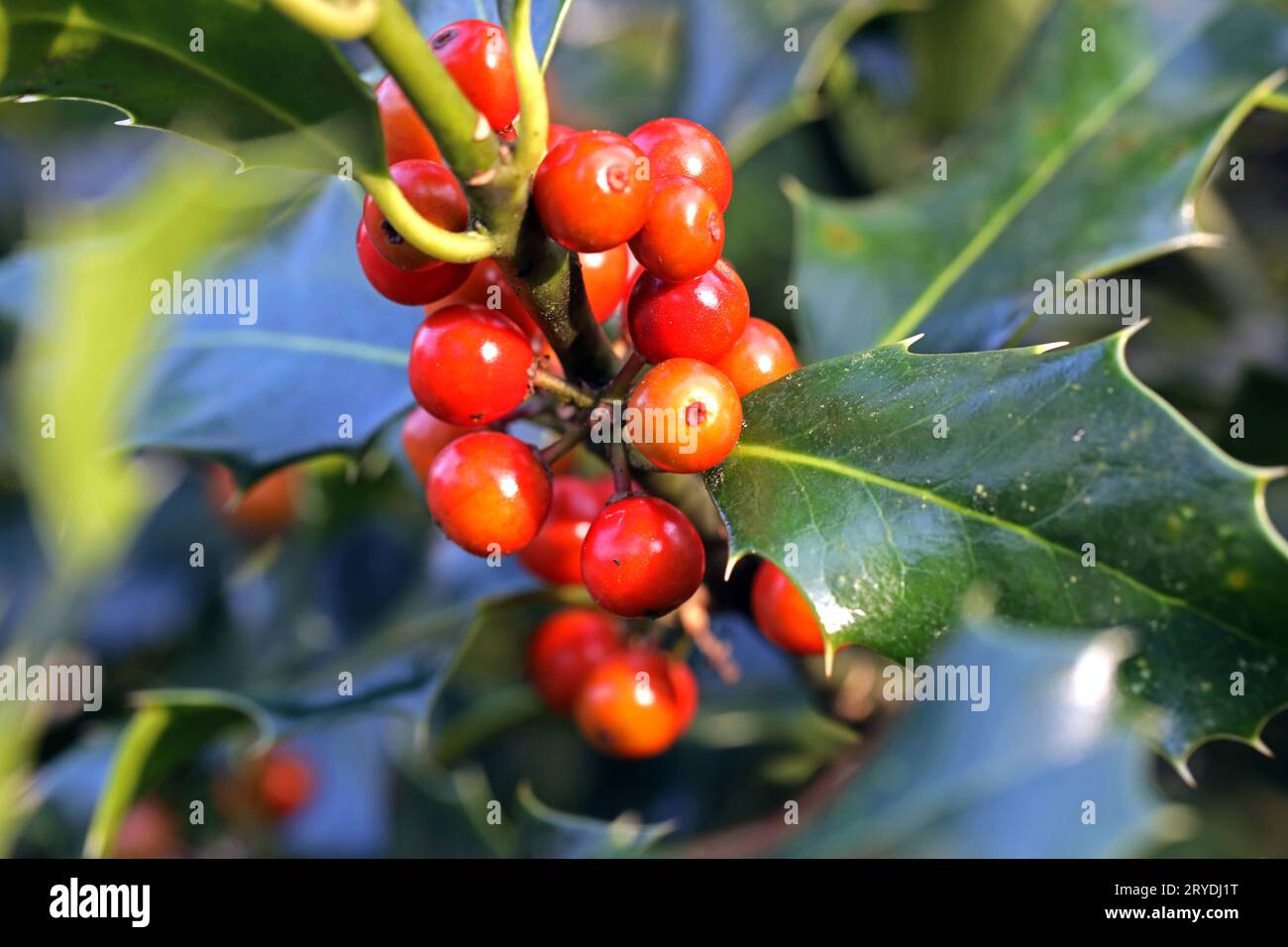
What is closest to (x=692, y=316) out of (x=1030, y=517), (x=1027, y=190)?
(x=1030, y=517)

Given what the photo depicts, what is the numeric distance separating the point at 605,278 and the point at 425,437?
0.25m

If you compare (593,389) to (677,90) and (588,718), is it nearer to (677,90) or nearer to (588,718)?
(588,718)

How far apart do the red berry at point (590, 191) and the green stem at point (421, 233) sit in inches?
2.1

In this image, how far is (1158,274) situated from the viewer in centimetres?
190

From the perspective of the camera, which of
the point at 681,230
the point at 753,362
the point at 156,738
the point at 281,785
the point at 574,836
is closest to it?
the point at 681,230

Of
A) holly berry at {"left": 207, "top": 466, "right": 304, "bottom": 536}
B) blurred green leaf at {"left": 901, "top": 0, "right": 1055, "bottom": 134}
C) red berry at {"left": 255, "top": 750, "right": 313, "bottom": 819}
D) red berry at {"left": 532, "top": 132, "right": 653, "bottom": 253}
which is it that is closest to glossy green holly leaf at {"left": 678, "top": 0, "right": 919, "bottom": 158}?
blurred green leaf at {"left": 901, "top": 0, "right": 1055, "bottom": 134}

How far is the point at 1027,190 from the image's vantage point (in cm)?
145

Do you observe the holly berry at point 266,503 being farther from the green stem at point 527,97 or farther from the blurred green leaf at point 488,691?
the green stem at point 527,97

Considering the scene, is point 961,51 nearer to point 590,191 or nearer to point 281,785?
point 590,191

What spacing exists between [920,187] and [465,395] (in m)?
0.84

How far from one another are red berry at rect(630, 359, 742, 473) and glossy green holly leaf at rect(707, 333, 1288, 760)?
0.26 ft

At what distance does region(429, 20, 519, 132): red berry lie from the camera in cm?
82

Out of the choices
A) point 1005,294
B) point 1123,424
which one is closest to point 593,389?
point 1123,424
